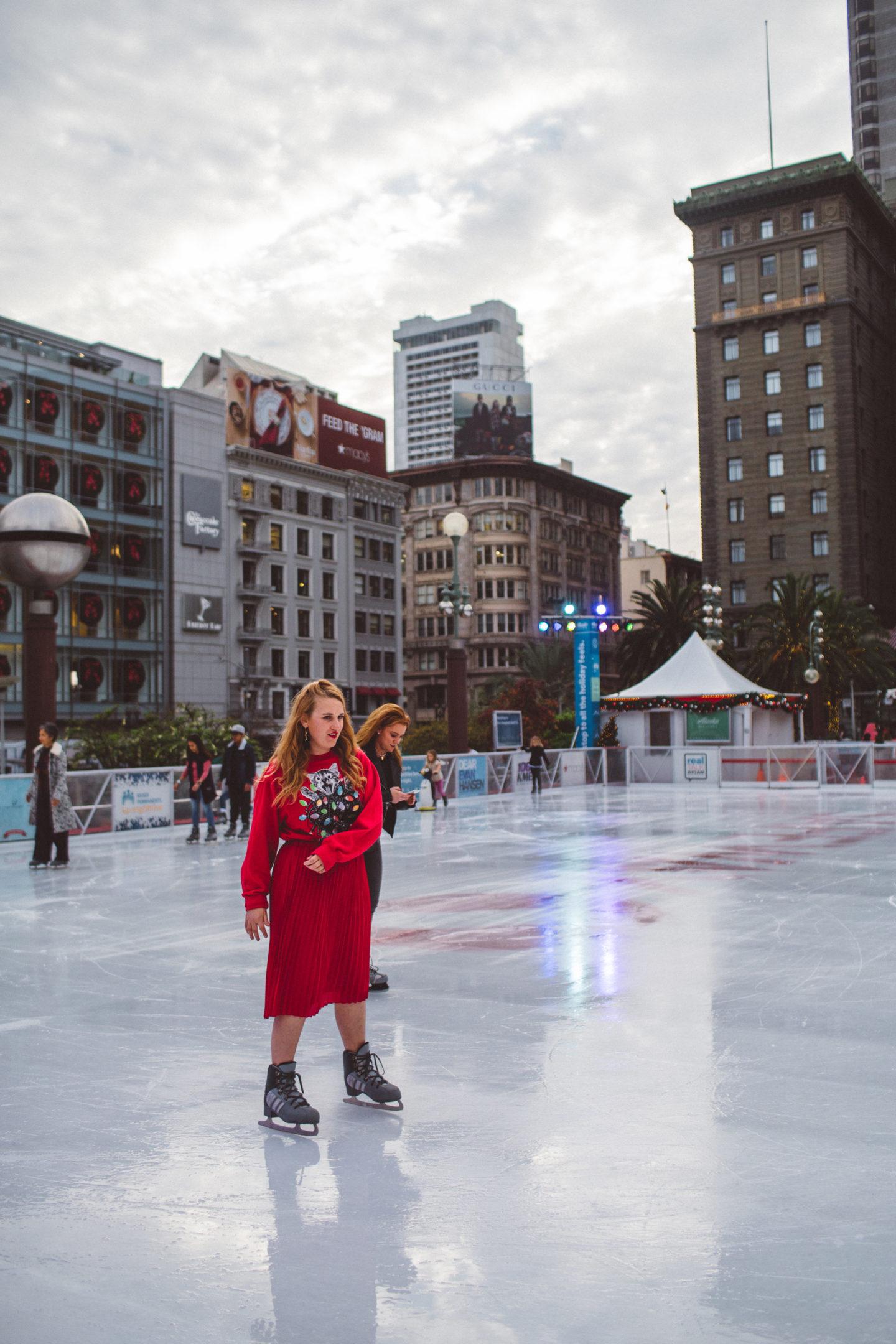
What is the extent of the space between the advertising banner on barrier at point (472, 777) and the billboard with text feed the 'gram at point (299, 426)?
3994 cm

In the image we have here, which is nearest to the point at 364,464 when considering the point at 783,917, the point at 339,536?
the point at 339,536

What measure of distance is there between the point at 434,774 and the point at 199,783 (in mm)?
7642

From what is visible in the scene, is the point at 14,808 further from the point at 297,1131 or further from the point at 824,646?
the point at 824,646

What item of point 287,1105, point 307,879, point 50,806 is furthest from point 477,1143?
point 50,806

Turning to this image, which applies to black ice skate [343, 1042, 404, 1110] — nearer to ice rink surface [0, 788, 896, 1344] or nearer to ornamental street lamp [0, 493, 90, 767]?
ice rink surface [0, 788, 896, 1344]

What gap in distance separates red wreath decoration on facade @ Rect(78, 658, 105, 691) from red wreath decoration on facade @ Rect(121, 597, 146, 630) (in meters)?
2.92

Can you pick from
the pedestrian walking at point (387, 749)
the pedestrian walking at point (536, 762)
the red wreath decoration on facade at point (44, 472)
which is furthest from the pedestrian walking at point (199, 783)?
the red wreath decoration on facade at point (44, 472)

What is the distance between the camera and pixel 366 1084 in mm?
4785

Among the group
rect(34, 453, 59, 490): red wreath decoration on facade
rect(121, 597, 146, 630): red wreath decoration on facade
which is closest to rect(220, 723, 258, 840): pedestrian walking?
rect(34, 453, 59, 490): red wreath decoration on facade

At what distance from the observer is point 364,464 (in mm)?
74438

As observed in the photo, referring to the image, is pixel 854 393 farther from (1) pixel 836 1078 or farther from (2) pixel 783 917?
(1) pixel 836 1078

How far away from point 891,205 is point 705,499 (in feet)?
103

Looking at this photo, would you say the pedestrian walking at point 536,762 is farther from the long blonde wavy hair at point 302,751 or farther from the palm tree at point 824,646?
the long blonde wavy hair at point 302,751

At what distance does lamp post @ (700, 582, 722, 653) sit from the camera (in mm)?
37562
